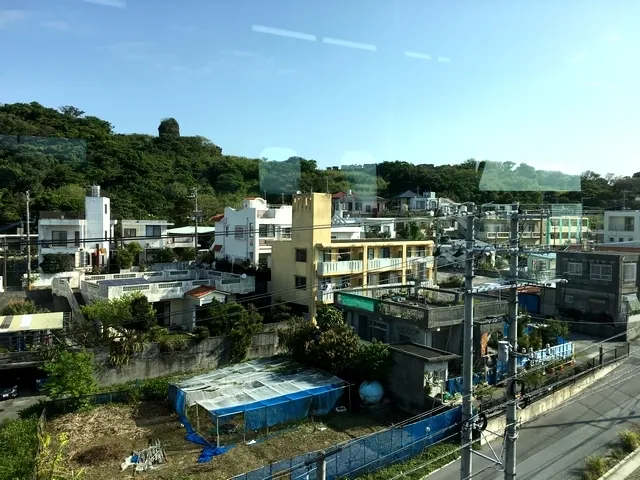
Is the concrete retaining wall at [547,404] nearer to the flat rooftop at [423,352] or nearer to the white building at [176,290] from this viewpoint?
the flat rooftop at [423,352]

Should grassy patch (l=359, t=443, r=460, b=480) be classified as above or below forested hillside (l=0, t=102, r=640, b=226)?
below

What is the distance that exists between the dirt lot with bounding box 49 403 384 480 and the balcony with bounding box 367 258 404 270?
27.8ft

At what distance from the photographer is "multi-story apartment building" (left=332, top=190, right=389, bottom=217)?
34.2 m

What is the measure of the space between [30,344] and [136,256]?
1199cm

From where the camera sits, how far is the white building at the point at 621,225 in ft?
87.5

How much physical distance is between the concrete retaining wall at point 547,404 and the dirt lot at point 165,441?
2.19m

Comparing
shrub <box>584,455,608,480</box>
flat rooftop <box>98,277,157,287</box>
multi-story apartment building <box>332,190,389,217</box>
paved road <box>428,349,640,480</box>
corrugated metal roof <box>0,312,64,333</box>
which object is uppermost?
multi-story apartment building <box>332,190,389,217</box>

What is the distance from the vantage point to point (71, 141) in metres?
A: 31.9

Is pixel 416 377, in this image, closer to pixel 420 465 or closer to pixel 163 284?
pixel 420 465

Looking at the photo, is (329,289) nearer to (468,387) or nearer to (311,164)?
(468,387)

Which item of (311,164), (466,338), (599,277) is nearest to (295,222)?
(599,277)

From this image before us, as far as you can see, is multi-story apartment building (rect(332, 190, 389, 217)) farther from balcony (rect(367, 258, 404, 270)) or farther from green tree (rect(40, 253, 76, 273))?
green tree (rect(40, 253, 76, 273))

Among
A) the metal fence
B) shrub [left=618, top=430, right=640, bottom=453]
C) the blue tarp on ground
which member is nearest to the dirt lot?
the blue tarp on ground

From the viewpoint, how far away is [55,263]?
1880cm
